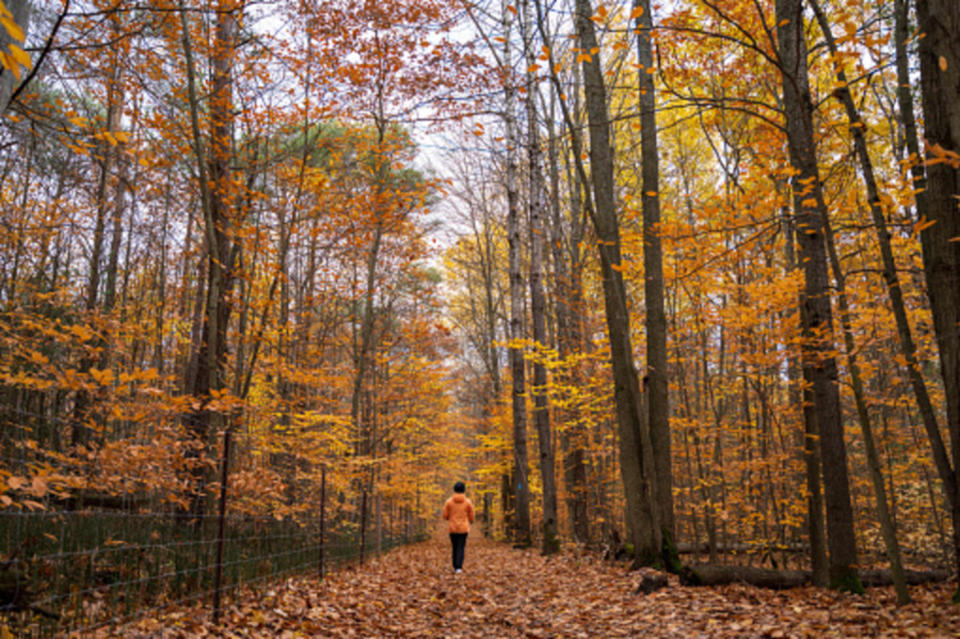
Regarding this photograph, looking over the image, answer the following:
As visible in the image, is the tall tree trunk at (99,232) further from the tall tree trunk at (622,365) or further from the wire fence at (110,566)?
the tall tree trunk at (622,365)

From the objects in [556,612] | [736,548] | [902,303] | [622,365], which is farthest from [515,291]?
[902,303]

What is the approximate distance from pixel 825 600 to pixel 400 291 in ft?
52.5

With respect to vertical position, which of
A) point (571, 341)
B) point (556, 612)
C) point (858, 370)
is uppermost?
point (571, 341)

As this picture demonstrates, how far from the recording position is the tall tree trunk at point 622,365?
7.19 meters

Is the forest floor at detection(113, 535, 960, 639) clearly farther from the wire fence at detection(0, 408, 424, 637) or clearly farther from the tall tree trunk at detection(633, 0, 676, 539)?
the tall tree trunk at detection(633, 0, 676, 539)

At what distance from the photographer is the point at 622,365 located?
759 cm

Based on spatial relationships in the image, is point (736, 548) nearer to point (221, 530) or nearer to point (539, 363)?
point (539, 363)

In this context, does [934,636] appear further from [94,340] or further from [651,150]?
[94,340]

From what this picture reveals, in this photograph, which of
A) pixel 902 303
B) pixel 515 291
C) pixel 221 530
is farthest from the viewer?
pixel 515 291

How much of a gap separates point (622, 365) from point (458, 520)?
4091 millimetres

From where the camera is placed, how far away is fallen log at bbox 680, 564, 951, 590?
6473 millimetres

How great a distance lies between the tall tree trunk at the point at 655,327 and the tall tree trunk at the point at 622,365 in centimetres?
25

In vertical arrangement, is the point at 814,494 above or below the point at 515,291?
below

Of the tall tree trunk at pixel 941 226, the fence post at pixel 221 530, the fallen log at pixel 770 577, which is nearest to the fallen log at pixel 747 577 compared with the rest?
the fallen log at pixel 770 577
